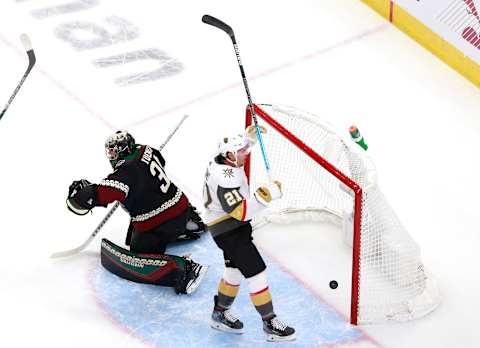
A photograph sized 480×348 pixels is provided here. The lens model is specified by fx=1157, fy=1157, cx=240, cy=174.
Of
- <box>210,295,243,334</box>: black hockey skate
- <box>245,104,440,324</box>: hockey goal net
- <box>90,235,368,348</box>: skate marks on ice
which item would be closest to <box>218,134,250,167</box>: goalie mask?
<box>245,104,440,324</box>: hockey goal net

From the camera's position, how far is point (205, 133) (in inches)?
257

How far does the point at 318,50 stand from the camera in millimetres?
7312

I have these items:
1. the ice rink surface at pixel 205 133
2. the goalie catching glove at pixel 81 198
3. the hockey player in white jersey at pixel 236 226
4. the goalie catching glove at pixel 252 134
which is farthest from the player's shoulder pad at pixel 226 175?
the ice rink surface at pixel 205 133

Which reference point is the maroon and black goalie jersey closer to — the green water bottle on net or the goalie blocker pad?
the goalie blocker pad

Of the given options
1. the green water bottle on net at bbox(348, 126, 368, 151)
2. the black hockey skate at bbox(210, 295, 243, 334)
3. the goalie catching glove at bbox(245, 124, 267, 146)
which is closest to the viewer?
the goalie catching glove at bbox(245, 124, 267, 146)

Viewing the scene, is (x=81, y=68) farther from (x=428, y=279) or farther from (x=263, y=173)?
(x=428, y=279)

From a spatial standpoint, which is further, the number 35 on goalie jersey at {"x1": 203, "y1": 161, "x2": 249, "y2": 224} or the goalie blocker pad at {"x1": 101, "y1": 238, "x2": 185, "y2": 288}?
the goalie blocker pad at {"x1": 101, "y1": 238, "x2": 185, "y2": 288}

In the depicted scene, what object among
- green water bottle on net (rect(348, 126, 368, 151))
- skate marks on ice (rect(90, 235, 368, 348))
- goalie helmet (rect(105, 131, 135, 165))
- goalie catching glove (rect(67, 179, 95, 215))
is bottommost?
skate marks on ice (rect(90, 235, 368, 348))

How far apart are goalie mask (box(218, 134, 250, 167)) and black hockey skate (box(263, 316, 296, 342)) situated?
0.70 meters

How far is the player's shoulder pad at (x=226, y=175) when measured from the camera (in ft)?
15.6

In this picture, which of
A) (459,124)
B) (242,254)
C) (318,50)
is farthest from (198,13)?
(242,254)

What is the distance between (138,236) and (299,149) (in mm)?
857

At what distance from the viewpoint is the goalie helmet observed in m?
5.09

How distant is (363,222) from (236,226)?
1.78ft
